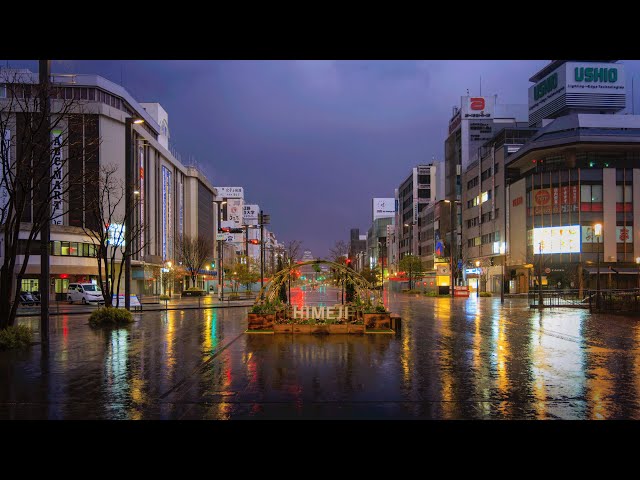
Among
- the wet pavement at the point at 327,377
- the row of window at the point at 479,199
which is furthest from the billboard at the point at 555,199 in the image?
the wet pavement at the point at 327,377

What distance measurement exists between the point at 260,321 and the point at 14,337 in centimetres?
856

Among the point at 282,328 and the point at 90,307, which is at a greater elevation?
the point at 282,328

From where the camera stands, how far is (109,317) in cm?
2559

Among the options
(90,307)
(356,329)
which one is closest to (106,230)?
(90,307)

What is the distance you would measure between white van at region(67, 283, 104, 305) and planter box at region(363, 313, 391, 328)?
107ft

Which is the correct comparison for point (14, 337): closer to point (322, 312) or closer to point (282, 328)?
point (282, 328)

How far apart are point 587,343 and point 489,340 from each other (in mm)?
3066

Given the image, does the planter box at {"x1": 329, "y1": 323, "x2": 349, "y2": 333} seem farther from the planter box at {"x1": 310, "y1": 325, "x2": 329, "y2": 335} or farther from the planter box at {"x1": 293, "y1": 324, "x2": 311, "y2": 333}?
the planter box at {"x1": 293, "y1": 324, "x2": 311, "y2": 333}

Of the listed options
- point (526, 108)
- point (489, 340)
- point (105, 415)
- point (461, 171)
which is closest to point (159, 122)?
point (461, 171)

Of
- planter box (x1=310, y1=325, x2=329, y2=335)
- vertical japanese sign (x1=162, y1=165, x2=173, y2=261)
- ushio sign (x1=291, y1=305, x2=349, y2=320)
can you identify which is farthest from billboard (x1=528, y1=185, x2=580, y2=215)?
planter box (x1=310, y1=325, x2=329, y2=335)

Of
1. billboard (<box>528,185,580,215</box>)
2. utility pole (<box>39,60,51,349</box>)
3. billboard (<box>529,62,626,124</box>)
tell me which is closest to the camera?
utility pole (<box>39,60,51,349</box>)

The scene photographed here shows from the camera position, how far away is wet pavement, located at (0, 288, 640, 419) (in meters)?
8.98

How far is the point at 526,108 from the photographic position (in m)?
103
